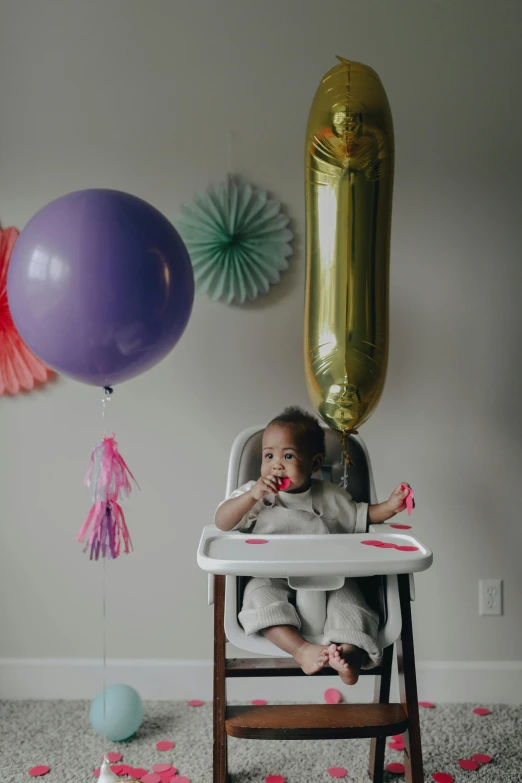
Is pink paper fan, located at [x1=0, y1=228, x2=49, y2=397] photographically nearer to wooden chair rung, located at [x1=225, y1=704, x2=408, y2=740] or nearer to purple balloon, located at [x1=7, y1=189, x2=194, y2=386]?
purple balloon, located at [x1=7, y1=189, x2=194, y2=386]

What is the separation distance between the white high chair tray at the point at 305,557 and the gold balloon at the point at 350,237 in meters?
0.31

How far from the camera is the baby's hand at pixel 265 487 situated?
159 cm

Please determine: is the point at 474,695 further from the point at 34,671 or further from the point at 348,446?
the point at 34,671

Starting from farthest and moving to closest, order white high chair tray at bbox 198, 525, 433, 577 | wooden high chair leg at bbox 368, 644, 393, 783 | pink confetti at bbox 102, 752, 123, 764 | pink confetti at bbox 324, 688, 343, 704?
pink confetti at bbox 324, 688, 343, 704 → pink confetti at bbox 102, 752, 123, 764 → wooden high chair leg at bbox 368, 644, 393, 783 → white high chair tray at bbox 198, 525, 433, 577

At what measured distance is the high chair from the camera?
1385 mm

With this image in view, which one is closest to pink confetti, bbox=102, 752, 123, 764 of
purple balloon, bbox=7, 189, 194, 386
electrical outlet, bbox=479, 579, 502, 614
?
purple balloon, bbox=7, 189, 194, 386

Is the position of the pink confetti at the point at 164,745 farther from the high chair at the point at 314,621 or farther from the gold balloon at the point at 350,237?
the gold balloon at the point at 350,237

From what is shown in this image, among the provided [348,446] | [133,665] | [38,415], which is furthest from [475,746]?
[38,415]

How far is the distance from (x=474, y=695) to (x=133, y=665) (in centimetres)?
99

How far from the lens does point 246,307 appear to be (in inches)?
86.4

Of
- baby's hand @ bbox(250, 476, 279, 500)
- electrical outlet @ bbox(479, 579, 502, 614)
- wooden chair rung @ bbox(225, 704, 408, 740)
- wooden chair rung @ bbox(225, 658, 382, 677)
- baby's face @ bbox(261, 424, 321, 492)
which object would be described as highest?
baby's face @ bbox(261, 424, 321, 492)

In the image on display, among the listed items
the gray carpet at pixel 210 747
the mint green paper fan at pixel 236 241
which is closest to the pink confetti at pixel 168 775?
the gray carpet at pixel 210 747

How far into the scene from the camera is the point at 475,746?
6.15 ft

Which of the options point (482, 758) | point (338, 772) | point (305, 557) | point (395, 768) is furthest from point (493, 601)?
point (305, 557)
